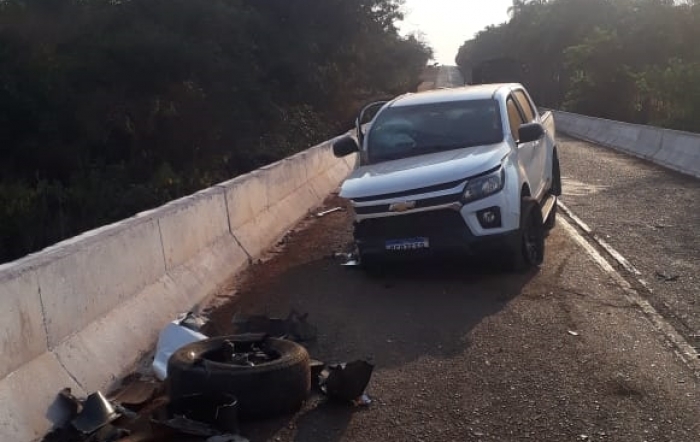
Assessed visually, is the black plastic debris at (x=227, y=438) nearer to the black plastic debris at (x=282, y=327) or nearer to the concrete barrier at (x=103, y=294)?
the concrete barrier at (x=103, y=294)

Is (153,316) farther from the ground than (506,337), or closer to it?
farther from the ground

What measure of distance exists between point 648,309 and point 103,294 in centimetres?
468

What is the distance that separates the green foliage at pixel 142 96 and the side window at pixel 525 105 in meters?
11.4

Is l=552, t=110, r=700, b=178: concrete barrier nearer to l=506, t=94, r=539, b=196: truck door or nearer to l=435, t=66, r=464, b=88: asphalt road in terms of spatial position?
l=506, t=94, r=539, b=196: truck door

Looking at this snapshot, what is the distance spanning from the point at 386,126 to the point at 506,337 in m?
4.39

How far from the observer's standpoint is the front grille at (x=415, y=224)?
32.1 feet

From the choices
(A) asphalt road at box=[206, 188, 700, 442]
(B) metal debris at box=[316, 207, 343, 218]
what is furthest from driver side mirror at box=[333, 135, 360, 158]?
(B) metal debris at box=[316, 207, 343, 218]

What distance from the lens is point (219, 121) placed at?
111 ft

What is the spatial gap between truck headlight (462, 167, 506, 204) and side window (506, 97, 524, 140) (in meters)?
1.41

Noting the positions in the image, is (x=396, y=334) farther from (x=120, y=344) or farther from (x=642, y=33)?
(x=642, y=33)

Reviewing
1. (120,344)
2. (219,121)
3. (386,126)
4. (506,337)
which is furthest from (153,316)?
(219,121)

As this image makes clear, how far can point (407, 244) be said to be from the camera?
9.90 metres

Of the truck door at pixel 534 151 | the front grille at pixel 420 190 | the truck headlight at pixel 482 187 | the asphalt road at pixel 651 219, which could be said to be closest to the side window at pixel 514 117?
the truck door at pixel 534 151

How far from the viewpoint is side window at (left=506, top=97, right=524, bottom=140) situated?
11.2 meters
